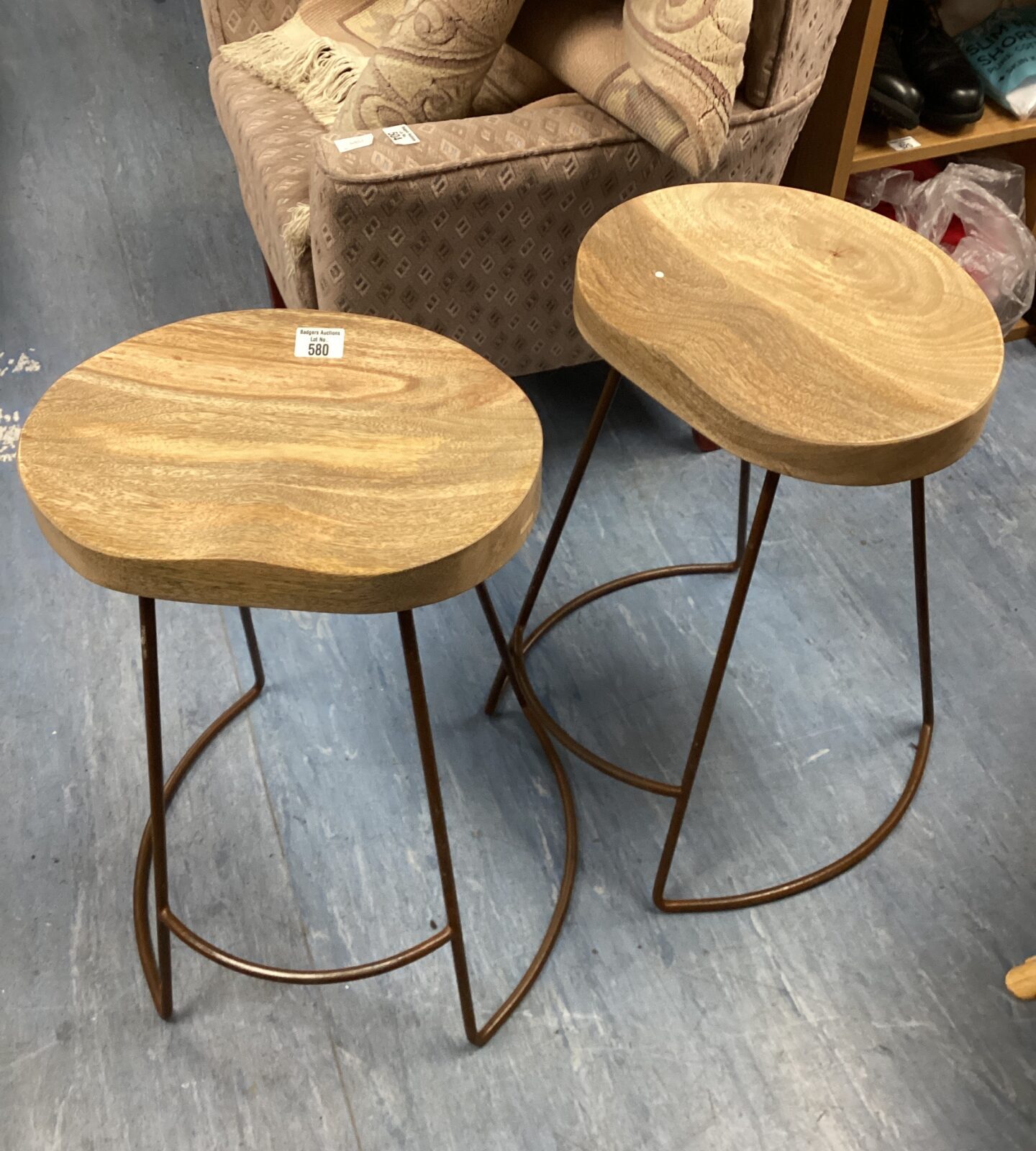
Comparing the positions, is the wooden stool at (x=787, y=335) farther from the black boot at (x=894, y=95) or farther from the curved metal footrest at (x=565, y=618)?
the black boot at (x=894, y=95)

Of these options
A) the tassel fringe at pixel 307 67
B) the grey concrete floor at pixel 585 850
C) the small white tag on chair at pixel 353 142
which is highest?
the small white tag on chair at pixel 353 142

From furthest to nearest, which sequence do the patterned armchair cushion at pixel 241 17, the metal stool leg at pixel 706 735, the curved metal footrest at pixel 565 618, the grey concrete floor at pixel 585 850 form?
1. the patterned armchair cushion at pixel 241 17
2. the curved metal footrest at pixel 565 618
3. the grey concrete floor at pixel 585 850
4. the metal stool leg at pixel 706 735

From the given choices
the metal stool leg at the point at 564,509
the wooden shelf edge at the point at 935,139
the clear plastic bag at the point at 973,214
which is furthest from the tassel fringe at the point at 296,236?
the clear plastic bag at the point at 973,214

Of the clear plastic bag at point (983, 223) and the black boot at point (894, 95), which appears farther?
the clear plastic bag at point (983, 223)

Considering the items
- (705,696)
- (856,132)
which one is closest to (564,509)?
(705,696)

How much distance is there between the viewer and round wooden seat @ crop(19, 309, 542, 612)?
77cm

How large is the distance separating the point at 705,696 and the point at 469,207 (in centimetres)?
64

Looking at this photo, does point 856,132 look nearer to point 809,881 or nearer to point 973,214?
point 973,214

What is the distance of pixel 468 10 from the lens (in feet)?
4.22

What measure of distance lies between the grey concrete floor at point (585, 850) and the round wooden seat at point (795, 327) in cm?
57

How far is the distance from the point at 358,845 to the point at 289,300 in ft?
2.44

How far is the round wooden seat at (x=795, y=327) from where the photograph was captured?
0.88 meters

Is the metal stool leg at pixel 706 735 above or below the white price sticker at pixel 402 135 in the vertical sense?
below

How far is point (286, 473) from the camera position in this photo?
2.72 ft
